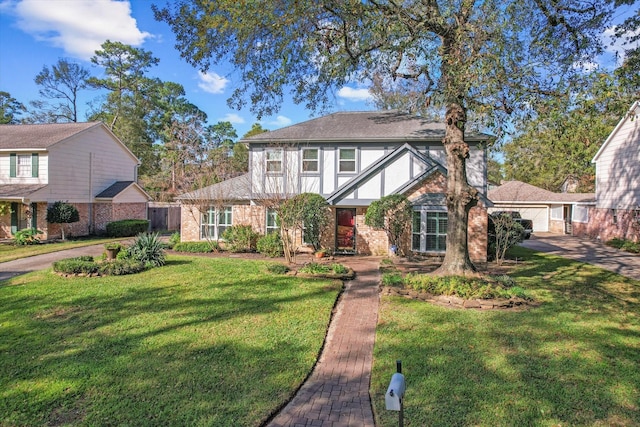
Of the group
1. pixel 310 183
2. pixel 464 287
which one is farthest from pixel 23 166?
pixel 464 287

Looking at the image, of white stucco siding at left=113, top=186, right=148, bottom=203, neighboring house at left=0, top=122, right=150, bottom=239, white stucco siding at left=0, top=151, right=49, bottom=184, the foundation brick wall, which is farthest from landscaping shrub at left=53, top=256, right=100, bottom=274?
the foundation brick wall

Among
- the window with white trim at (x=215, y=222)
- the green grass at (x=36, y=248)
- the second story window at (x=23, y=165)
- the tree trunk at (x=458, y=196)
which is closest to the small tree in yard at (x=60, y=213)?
the green grass at (x=36, y=248)

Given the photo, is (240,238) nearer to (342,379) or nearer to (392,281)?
(392,281)

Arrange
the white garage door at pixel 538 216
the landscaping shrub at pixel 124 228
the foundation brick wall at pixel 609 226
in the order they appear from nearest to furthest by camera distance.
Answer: the foundation brick wall at pixel 609 226, the landscaping shrub at pixel 124 228, the white garage door at pixel 538 216

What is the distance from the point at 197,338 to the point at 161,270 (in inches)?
256

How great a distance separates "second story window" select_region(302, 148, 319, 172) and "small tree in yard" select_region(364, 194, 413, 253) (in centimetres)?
403

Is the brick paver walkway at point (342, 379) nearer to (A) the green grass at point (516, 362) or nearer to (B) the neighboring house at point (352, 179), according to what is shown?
(A) the green grass at point (516, 362)

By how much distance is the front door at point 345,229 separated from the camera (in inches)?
669

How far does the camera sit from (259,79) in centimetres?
1065

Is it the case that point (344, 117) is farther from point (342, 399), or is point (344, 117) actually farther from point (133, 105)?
point (133, 105)

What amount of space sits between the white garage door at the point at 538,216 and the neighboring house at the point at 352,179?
68.4ft

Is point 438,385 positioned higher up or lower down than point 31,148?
lower down

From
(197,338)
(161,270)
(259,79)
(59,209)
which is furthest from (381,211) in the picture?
(59,209)

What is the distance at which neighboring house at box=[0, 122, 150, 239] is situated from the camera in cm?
2056
